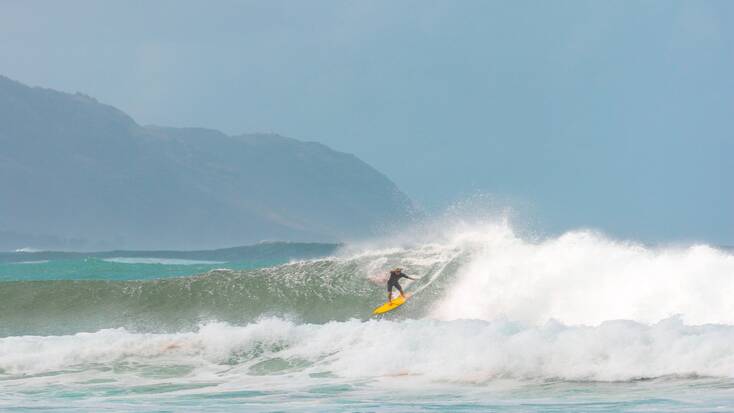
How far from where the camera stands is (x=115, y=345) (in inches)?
797

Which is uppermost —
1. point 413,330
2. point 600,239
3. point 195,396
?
point 600,239

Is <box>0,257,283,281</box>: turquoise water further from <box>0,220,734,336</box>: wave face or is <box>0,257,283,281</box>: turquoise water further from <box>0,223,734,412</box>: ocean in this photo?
<box>0,220,734,336</box>: wave face

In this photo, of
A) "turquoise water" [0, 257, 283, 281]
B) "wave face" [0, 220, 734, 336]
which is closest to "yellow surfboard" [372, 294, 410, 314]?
"wave face" [0, 220, 734, 336]

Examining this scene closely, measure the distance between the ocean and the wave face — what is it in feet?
0.16

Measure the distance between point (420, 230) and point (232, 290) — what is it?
677 cm

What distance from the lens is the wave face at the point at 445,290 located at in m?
21.7

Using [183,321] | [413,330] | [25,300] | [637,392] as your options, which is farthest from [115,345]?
[637,392]

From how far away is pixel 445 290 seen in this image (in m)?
24.2

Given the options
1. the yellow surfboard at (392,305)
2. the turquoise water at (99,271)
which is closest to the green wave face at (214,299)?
the yellow surfboard at (392,305)

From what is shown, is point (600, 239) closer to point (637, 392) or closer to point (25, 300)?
point (637, 392)

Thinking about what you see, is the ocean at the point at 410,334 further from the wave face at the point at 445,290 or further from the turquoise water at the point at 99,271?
the turquoise water at the point at 99,271

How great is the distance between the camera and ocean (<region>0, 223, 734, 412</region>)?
14.9 metres

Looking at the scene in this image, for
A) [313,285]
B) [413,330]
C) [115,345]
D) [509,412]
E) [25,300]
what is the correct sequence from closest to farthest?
[509,412], [413,330], [115,345], [313,285], [25,300]

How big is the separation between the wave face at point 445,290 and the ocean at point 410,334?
50 millimetres
